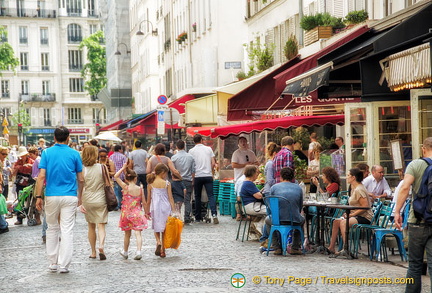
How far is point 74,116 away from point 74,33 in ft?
31.6

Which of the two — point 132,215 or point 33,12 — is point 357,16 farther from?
point 33,12

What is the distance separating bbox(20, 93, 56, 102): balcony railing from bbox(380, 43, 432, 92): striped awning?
3883 inches

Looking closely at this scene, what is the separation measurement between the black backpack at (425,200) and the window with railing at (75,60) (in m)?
107

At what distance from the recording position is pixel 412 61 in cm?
1428

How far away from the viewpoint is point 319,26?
25.6 m

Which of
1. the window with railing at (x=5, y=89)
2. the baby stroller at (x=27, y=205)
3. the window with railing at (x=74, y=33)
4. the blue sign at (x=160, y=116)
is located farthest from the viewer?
the window with railing at (x=74, y=33)

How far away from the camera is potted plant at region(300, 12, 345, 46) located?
25.2 metres

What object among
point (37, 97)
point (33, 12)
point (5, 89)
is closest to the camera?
point (5, 89)

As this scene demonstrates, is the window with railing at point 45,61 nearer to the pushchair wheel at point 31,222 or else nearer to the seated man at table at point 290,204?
the pushchair wheel at point 31,222

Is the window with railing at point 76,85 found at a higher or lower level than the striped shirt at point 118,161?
higher

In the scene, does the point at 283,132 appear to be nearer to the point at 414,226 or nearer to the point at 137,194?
the point at 137,194

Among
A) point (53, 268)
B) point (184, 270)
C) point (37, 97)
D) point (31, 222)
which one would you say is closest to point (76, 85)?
point (37, 97)

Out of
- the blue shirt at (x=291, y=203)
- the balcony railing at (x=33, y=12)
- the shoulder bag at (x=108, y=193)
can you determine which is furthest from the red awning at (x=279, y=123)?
the balcony railing at (x=33, y=12)

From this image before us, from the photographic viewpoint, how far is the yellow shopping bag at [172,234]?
48.1ft
